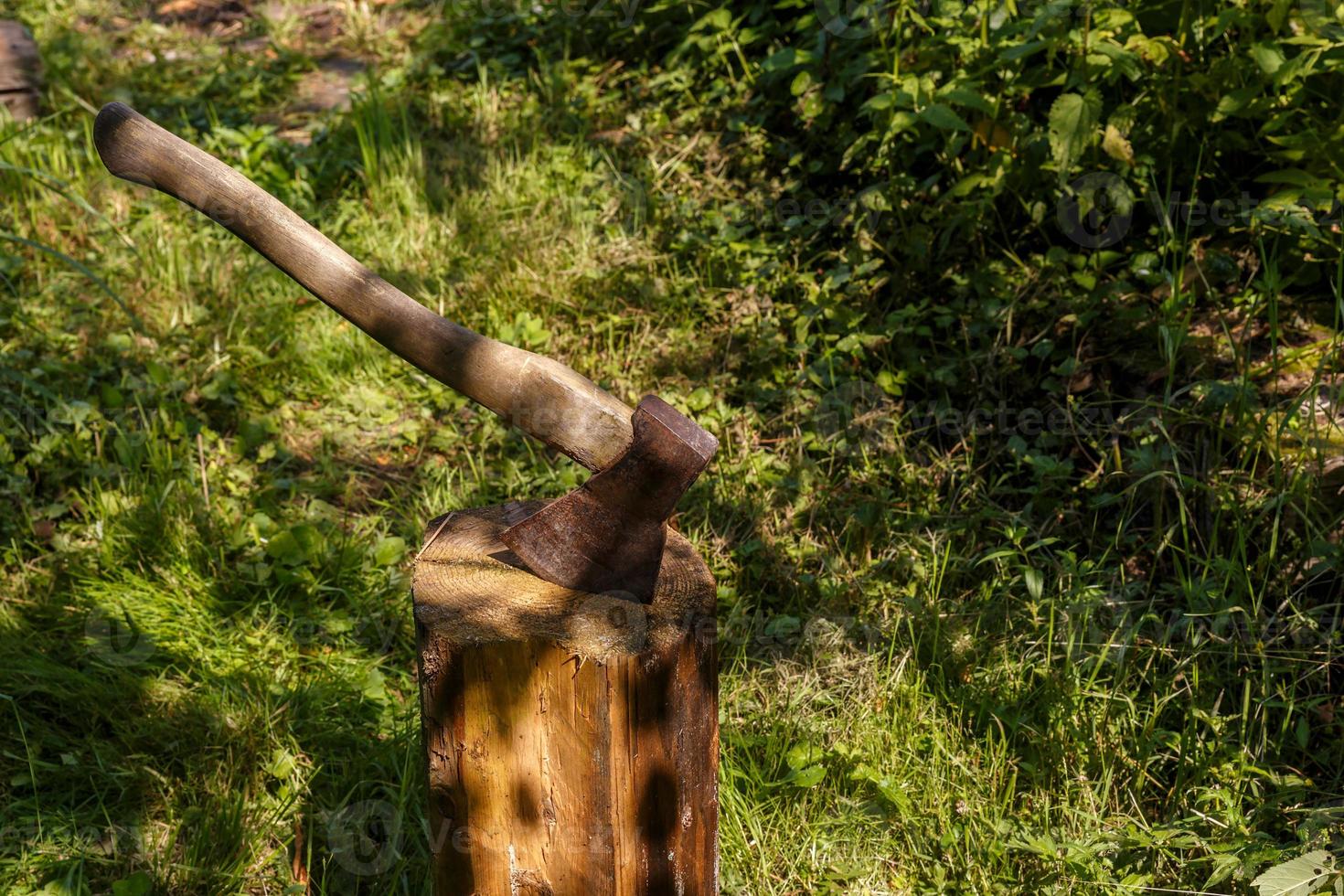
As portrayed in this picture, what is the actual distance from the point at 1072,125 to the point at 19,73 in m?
4.66

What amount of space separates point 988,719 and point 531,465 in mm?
1591

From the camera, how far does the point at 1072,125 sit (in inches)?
129

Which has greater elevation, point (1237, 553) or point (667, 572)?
point (667, 572)

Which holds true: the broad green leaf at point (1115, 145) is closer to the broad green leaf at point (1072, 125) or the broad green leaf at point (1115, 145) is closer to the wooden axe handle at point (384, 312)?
the broad green leaf at point (1072, 125)

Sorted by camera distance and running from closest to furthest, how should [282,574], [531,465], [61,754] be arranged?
[61,754]
[282,574]
[531,465]

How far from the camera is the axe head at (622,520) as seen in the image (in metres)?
1.91

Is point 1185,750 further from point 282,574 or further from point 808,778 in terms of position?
point 282,574

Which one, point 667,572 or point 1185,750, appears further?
point 1185,750

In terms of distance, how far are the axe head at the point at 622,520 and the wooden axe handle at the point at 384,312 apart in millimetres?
67

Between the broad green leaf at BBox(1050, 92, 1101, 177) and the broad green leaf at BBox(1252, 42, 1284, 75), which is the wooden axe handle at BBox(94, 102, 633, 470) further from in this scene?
the broad green leaf at BBox(1252, 42, 1284, 75)

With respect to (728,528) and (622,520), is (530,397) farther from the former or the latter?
(728,528)

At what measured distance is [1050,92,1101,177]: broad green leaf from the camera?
328cm

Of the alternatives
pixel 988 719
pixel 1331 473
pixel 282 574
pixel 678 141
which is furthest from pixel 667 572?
pixel 678 141

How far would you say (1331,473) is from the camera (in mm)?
2941
